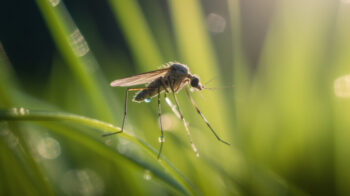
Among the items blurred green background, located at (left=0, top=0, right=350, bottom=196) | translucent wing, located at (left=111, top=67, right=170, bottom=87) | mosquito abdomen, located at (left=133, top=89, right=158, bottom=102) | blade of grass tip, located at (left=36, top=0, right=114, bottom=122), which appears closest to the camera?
blurred green background, located at (left=0, top=0, right=350, bottom=196)

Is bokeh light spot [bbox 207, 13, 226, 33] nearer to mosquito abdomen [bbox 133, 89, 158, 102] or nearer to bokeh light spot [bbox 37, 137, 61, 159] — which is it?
mosquito abdomen [bbox 133, 89, 158, 102]

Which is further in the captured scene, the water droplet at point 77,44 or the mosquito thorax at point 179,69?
the mosquito thorax at point 179,69

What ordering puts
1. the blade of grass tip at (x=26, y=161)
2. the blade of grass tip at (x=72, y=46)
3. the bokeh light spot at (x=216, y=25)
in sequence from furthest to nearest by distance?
the bokeh light spot at (x=216, y=25) → the blade of grass tip at (x=72, y=46) → the blade of grass tip at (x=26, y=161)

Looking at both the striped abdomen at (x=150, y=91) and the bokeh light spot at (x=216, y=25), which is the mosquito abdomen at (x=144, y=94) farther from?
the bokeh light spot at (x=216, y=25)

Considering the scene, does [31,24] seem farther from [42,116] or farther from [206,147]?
[42,116]

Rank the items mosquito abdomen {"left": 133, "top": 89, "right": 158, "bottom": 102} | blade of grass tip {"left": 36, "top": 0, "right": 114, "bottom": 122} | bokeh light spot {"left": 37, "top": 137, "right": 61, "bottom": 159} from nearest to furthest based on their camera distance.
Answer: blade of grass tip {"left": 36, "top": 0, "right": 114, "bottom": 122} < bokeh light spot {"left": 37, "top": 137, "right": 61, "bottom": 159} < mosquito abdomen {"left": 133, "top": 89, "right": 158, "bottom": 102}

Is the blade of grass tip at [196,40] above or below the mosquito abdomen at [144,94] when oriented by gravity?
above

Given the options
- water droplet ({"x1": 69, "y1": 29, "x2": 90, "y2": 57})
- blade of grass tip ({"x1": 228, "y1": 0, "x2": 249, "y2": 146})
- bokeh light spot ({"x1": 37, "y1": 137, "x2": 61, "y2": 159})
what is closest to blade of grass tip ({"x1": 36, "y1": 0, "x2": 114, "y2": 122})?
water droplet ({"x1": 69, "y1": 29, "x2": 90, "y2": 57})

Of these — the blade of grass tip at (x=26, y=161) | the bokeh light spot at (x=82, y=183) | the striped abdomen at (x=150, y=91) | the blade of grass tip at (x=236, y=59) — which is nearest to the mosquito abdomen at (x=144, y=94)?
the striped abdomen at (x=150, y=91)

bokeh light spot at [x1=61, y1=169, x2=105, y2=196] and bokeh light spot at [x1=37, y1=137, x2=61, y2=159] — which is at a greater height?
bokeh light spot at [x1=37, y1=137, x2=61, y2=159]
